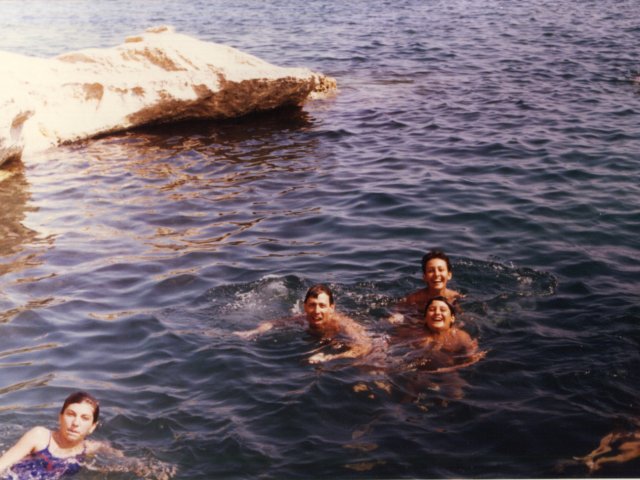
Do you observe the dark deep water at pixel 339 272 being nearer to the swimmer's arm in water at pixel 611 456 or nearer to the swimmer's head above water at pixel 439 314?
the swimmer's arm in water at pixel 611 456

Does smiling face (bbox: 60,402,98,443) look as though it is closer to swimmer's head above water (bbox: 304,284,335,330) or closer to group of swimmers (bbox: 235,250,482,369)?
group of swimmers (bbox: 235,250,482,369)

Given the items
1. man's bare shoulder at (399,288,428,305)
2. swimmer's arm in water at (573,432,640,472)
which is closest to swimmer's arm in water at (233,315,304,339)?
man's bare shoulder at (399,288,428,305)

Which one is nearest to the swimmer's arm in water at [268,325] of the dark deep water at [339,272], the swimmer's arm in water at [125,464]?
the dark deep water at [339,272]

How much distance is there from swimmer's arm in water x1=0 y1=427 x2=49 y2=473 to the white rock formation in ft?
28.4

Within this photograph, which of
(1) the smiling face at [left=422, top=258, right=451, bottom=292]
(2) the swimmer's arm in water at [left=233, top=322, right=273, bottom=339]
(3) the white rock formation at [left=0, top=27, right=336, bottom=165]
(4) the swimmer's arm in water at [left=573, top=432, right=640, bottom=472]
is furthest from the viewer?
(3) the white rock formation at [left=0, top=27, right=336, bottom=165]

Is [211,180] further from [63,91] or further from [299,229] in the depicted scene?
[63,91]

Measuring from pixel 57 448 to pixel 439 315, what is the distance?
3573mm

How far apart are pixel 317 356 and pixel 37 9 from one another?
38.3 meters

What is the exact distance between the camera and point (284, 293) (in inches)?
307

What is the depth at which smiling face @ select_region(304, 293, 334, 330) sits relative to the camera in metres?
6.69

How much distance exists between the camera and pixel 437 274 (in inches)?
284

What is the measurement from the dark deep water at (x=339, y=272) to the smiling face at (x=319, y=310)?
0.26 m

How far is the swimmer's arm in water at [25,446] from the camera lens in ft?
15.9

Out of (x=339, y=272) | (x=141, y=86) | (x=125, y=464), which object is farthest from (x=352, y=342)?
(x=141, y=86)
